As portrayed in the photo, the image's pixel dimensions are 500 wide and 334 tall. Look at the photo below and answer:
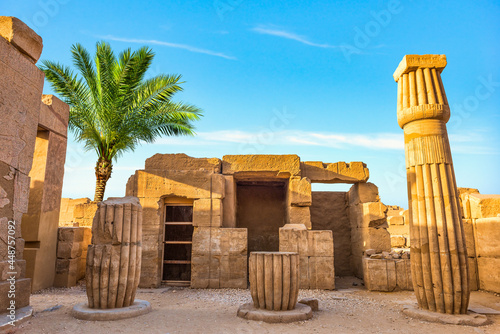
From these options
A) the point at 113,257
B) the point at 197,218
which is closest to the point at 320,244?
the point at 197,218

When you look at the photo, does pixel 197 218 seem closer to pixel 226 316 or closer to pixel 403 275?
pixel 226 316

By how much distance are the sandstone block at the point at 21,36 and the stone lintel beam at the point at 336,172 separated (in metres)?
5.87

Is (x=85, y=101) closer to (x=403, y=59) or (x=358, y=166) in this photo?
(x=358, y=166)

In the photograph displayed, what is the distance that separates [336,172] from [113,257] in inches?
218

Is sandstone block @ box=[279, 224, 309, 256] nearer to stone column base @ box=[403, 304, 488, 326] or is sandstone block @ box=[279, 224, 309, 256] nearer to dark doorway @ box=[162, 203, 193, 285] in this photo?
dark doorway @ box=[162, 203, 193, 285]

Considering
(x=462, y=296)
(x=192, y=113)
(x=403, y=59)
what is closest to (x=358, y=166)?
(x=403, y=59)

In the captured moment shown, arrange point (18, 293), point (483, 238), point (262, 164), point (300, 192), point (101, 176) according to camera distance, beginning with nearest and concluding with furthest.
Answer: point (18, 293)
point (483, 238)
point (300, 192)
point (262, 164)
point (101, 176)

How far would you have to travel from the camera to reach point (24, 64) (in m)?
4.78

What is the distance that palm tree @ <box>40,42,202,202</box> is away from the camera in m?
9.80

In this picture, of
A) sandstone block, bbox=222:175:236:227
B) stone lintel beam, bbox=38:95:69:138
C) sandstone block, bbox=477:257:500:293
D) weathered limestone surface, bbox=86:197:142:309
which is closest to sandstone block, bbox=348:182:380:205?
sandstone block, bbox=477:257:500:293

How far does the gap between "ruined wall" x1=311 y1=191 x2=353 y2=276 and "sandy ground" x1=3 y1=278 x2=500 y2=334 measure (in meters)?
2.28

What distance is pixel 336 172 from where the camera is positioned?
8.55 meters

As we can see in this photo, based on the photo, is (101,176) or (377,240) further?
(101,176)

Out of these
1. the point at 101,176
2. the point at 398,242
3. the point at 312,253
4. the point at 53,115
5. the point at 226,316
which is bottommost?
the point at 226,316
